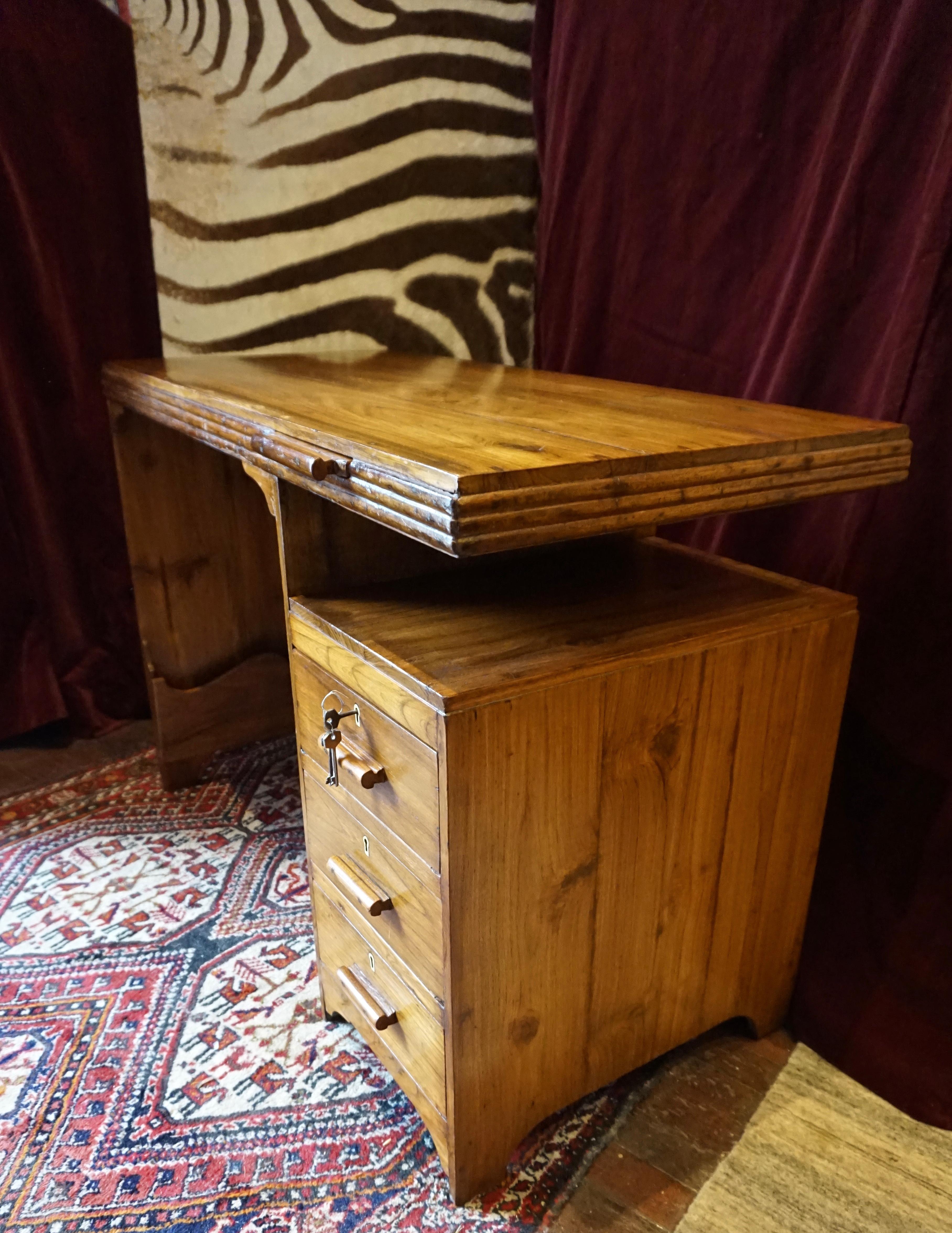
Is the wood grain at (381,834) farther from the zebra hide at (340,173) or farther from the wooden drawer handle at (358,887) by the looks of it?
the zebra hide at (340,173)

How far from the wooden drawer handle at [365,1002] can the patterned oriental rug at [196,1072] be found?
0.14m

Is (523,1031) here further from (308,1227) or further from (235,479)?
(235,479)

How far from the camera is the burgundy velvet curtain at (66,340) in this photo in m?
1.67

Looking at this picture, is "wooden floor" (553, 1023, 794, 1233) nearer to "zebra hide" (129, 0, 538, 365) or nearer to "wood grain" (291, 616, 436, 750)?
"wood grain" (291, 616, 436, 750)

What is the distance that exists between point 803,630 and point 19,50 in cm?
175

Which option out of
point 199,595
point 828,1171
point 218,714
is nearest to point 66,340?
point 199,595

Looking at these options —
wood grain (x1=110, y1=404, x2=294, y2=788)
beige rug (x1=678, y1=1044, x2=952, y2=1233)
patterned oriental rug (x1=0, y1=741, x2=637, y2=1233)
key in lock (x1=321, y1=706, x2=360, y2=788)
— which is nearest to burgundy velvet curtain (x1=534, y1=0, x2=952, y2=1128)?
beige rug (x1=678, y1=1044, x2=952, y2=1233)

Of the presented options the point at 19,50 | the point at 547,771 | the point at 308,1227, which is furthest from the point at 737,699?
the point at 19,50

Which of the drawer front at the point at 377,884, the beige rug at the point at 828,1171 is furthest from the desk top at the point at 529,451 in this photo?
the beige rug at the point at 828,1171

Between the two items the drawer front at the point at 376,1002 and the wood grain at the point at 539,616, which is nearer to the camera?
the wood grain at the point at 539,616

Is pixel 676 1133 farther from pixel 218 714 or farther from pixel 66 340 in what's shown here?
pixel 66 340

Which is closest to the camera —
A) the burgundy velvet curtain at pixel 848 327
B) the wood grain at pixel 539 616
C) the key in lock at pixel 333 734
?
the wood grain at pixel 539 616

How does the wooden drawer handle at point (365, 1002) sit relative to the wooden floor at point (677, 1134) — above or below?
above

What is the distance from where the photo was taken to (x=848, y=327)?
45.8 inches
